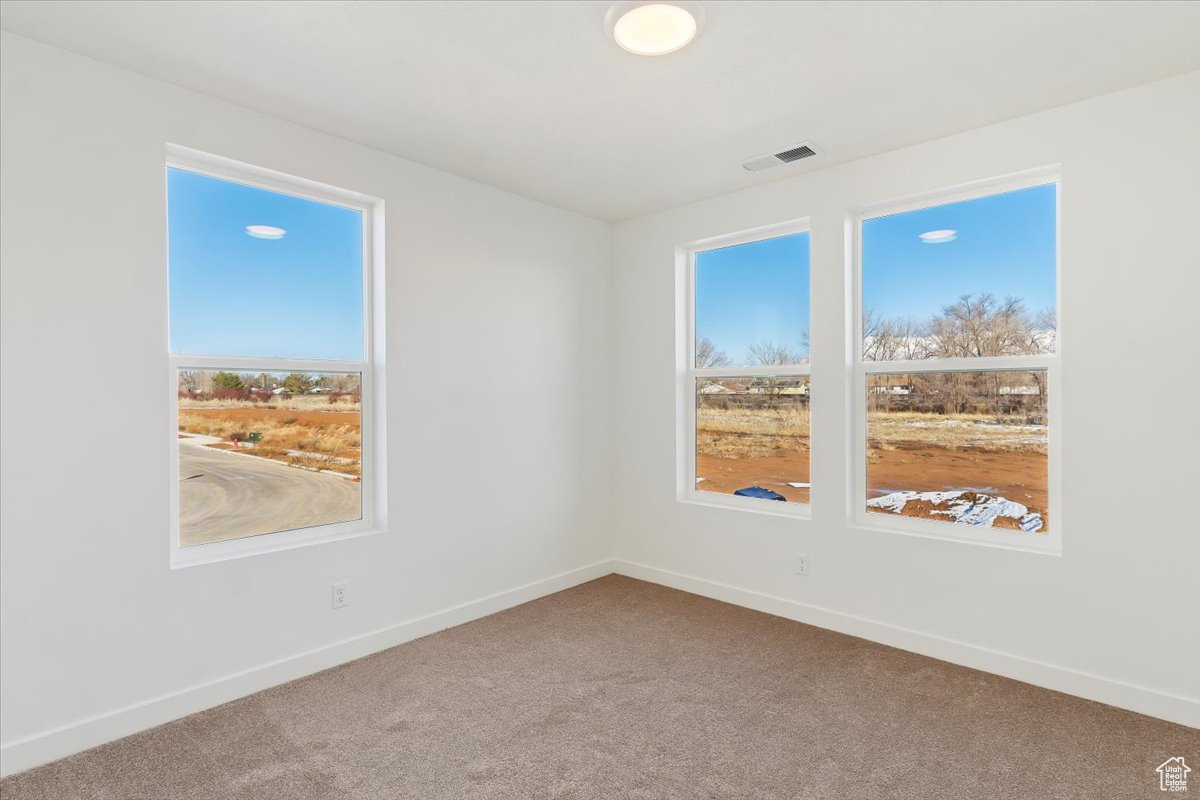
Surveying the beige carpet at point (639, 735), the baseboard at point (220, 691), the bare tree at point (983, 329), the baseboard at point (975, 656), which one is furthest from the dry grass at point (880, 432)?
the baseboard at point (220, 691)

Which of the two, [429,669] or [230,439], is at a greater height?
[230,439]

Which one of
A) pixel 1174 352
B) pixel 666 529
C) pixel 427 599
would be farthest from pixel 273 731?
pixel 1174 352

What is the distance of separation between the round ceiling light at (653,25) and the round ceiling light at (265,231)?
72.4 inches

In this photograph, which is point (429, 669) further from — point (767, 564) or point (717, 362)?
point (717, 362)

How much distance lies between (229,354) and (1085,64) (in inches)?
146

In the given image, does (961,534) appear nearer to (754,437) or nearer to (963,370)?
(963,370)

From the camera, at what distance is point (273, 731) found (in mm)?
2377

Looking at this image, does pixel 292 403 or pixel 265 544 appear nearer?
pixel 265 544

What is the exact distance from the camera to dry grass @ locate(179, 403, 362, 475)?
2.74m

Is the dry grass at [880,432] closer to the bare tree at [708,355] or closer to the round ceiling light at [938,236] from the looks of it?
the bare tree at [708,355]

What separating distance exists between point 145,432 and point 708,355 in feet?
10.2

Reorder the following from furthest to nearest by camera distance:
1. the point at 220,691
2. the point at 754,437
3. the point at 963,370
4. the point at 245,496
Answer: the point at 754,437
the point at 963,370
the point at 245,496
the point at 220,691

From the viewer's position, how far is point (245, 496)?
2824 mm

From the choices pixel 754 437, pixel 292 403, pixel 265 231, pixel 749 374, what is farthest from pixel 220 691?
pixel 749 374
